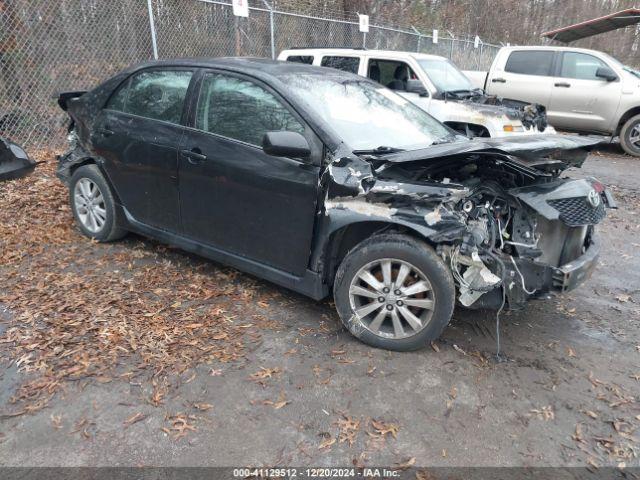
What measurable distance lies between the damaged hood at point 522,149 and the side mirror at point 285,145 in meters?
0.53

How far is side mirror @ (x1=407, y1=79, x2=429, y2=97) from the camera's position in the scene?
24.6 feet

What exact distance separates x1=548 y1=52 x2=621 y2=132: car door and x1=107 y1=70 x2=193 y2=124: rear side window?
867 centimetres

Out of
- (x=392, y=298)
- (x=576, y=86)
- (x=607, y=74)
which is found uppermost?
(x=607, y=74)

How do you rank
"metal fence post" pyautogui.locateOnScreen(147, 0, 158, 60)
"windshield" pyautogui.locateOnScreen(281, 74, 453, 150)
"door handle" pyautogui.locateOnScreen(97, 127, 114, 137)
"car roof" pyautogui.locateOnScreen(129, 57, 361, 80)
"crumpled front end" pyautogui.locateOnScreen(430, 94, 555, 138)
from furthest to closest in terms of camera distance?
"metal fence post" pyautogui.locateOnScreen(147, 0, 158, 60) < "crumpled front end" pyautogui.locateOnScreen(430, 94, 555, 138) < "door handle" pyautogui.locateOnScreen(97, 127, 114, 137) < "car roof" pyautogui.locateOnScreen(129, 57, 361, 80) < "windshield" pyautogui.locateOnScreen(281, 74, 453, 150)

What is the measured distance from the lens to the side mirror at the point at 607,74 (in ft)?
31.6

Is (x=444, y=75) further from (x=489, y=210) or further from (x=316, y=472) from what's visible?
(x=316, y=472)

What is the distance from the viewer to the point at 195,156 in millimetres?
3766

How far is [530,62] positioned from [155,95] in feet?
28.9

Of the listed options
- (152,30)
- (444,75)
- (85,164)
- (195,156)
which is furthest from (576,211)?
(152,30)

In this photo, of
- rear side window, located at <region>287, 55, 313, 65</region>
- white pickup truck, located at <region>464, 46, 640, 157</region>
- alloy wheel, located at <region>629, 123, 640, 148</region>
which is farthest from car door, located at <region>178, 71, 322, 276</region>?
alloy wheel, located at <region>629, 123, 640, 148</region>

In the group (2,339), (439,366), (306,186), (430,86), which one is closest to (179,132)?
(306,186)

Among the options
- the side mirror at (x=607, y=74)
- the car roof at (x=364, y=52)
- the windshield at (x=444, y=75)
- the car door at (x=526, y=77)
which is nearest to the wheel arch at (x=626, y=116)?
the side mirror at (x=607, y=74)

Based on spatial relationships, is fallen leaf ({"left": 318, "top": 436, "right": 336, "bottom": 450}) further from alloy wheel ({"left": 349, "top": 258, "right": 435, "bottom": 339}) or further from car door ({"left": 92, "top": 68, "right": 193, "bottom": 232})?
car door ({"left": 92, "top": 68, "right": 193, "bottom": 232})

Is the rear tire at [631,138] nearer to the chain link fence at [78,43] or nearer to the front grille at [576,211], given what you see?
the chain link fence at [78,43]
